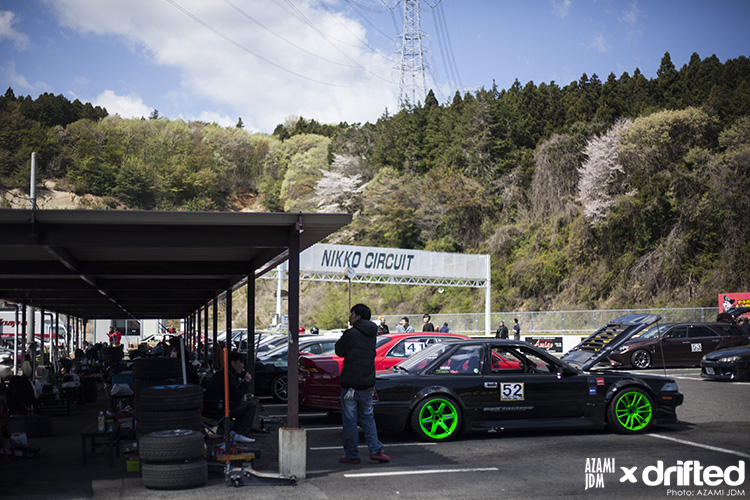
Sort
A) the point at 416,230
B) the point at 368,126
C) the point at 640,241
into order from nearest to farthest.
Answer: the point at 640,241 < the point at 416,230 < the point at 368,126

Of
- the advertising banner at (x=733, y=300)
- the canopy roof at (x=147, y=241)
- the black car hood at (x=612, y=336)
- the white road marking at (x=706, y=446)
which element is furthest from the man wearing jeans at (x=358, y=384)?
the advertising banner at (x=733, y=300)

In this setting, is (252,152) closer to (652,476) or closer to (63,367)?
(63,367)

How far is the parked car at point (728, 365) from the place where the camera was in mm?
19219

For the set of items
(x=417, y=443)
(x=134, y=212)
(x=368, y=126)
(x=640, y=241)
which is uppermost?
(x=368, y=126)

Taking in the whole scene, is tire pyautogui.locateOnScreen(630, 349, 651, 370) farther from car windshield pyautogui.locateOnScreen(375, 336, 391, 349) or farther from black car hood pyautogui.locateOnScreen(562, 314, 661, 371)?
car windshield pyautogui.locateOnScreen(375, 336, 391, 349)

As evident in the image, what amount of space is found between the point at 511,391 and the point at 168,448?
489 cm

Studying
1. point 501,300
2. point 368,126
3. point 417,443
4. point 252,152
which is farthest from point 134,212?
point 252,152

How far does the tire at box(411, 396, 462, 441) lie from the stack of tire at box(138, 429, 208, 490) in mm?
3419

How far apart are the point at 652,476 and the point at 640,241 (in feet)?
137

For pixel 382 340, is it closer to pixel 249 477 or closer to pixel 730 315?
pixel 249 477

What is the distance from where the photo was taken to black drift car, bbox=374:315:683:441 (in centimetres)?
1060

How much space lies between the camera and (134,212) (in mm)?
8203

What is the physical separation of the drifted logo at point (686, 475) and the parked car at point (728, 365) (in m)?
11.3

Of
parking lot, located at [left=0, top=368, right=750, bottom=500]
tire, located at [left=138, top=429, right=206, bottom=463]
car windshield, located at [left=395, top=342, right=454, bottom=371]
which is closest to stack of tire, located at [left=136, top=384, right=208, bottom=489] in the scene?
tire, located at [left=138, top=429, right=206, bottom=463]
